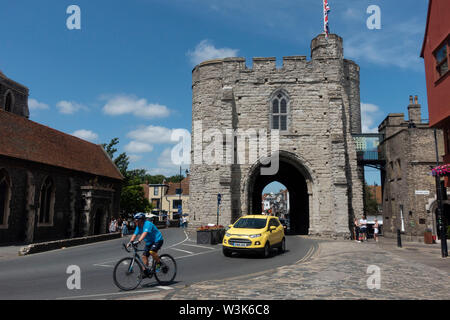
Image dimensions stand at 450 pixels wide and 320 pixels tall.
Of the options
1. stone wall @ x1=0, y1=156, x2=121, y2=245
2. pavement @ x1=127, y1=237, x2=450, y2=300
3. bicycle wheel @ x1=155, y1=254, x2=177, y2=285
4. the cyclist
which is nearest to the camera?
pavement @ x1=127, y1=237, x2=450, y2=300

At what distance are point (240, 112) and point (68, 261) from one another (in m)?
16.8

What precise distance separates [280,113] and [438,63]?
44.4ft

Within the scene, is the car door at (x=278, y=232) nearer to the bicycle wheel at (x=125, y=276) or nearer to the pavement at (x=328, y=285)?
the pavement at (x=328, y=285)

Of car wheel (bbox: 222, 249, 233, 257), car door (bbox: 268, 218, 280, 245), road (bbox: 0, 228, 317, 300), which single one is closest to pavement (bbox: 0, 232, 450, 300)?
road (bbox: 0, 228, 317, 300)

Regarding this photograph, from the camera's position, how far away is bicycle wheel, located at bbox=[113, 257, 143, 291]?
6863mm

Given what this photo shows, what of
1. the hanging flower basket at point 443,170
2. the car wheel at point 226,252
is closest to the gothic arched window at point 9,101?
the car wheel at point 226,252

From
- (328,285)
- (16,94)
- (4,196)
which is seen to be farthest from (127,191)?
(328,285)

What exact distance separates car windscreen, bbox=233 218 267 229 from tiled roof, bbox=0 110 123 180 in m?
14.9

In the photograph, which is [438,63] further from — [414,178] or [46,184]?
[46,184]

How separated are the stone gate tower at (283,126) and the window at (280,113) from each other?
0.24 ft

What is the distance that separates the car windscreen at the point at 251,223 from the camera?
13046mm

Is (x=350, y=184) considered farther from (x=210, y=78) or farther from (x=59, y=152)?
(x=59, y=152)

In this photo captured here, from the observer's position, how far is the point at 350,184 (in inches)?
972

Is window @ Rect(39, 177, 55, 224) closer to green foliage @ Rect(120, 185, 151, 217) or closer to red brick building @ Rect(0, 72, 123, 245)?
red brick building @ Rect(0, 72, 123, 245)
